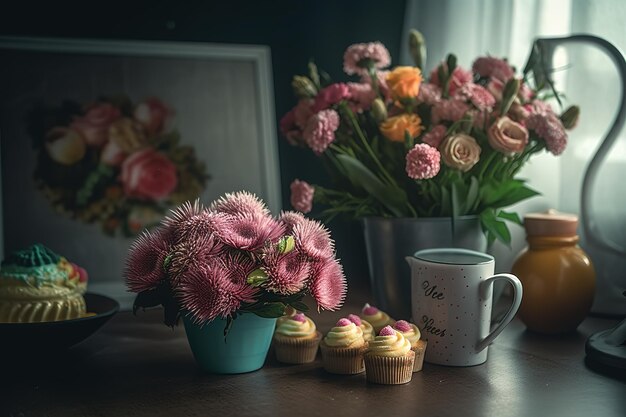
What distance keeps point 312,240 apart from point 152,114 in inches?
24.4

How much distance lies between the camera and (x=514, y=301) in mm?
917

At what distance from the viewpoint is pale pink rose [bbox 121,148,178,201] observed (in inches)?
54.9

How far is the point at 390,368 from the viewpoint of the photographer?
2.88 feet

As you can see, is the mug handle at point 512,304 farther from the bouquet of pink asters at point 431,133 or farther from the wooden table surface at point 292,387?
the bouquet of pink asters at point 431,133

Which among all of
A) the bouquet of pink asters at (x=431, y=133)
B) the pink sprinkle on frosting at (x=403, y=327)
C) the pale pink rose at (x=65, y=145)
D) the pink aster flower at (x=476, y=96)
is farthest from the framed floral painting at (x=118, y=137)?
the pink sprinkle on frosting at (x=403, y=327)

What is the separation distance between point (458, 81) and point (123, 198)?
2.07 feet

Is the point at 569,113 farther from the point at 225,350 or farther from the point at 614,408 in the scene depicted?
the point at 225,350

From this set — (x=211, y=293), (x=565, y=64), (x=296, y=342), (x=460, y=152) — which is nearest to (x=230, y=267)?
(x=211, y=293)

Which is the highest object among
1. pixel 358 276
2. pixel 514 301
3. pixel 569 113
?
pixel 569 113

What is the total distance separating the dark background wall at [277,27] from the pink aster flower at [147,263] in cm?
66

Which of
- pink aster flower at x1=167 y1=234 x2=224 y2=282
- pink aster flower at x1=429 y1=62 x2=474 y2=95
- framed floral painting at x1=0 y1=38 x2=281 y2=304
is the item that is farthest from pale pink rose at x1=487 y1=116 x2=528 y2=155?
framed floral painting at x1=0 y1=38 x2=281 y2=304

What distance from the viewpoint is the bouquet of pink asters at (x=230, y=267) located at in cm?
86

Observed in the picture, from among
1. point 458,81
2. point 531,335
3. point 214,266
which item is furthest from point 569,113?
point 214,266

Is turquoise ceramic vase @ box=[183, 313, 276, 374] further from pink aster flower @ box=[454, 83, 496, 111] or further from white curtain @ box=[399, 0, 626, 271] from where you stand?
white curtain @ box=[399, 0, 626, 271]
